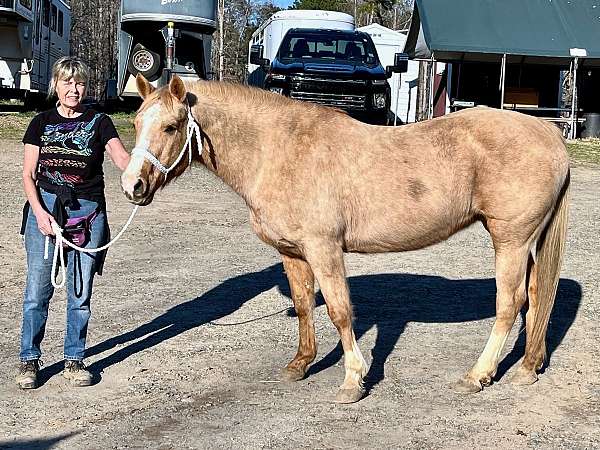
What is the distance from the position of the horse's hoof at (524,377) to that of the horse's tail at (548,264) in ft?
0.33

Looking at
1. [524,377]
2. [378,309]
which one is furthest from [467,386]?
[378,309]

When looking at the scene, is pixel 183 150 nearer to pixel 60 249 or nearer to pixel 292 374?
pixel 60 249

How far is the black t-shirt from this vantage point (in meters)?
4.75

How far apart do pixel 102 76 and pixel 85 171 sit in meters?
42.6

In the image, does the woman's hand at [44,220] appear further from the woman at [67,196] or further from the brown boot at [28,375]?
the brown boot at [28,375]

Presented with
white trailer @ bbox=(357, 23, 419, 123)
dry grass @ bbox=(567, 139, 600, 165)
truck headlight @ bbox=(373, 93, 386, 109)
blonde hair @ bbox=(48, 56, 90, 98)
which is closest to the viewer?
blonde hair @ bbox=(48, 56, 90, 98)

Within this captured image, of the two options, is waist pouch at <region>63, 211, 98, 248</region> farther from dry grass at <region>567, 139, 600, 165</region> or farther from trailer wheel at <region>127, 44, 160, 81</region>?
trailer wheel at <region>127, 44, 160, 81</region>

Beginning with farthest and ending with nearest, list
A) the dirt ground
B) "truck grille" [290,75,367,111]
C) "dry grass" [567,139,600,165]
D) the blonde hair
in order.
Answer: "dry grass" [567,139,600,165] < "truck grille" [290,75,367,111] < the blonde hair < the dirt ground

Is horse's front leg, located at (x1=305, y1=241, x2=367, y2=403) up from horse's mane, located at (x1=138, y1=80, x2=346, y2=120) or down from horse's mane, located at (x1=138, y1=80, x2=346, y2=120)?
down

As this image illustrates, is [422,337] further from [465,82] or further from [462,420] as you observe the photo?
[465,82]

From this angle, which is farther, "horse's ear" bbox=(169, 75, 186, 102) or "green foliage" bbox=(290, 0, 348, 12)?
"green foliage" bbox=(290, 0, 348, 12)

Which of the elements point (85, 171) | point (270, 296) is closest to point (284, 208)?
point (85, 171)

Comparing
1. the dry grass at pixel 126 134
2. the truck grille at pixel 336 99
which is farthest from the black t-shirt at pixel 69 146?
the truck grille at pixel 336 99

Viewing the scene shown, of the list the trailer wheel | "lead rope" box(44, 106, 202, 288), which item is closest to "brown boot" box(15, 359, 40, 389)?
"lead rope" box(44, 106, 202, 288)
